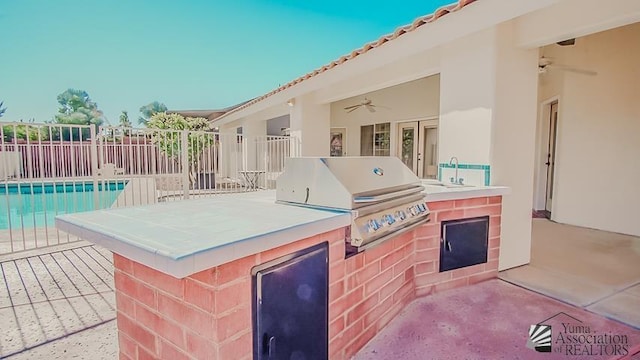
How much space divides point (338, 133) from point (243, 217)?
10.9 meters

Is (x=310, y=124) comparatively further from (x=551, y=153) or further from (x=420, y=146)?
(x=551, y=153)

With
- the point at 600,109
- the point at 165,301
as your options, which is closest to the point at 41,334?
the point at 165,301

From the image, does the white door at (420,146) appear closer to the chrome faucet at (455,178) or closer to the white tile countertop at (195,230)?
the chrome faucet at (455,178)

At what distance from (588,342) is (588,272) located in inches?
80.6

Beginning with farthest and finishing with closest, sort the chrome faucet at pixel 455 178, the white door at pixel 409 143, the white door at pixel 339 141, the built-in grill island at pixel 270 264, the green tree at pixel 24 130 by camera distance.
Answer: the white door at pixel 339 141
the white door at pixel 409 143
the green tree at pixel 24 130
the chrome faucet at pixel 455 178
the built-in grill island at pixel 270 264

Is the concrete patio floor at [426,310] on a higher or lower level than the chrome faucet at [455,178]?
lower

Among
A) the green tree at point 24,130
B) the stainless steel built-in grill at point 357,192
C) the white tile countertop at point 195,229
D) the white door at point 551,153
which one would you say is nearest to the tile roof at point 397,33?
the stainless steel built-in grill at point 357,192

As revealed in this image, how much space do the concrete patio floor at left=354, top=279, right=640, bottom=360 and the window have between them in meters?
8.20

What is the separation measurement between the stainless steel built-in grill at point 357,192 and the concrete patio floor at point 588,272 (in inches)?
91.5

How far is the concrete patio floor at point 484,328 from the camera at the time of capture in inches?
98.9

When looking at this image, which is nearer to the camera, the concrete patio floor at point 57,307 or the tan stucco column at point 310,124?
the concrete patio floor at point 57,307

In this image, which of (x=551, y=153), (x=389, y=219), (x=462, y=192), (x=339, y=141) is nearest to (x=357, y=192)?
(x=389, y=219)

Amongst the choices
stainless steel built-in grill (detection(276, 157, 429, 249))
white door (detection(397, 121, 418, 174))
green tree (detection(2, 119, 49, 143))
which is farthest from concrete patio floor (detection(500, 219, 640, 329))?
green tree (detection(2, 119, 49, 143))

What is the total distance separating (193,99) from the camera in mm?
51812
